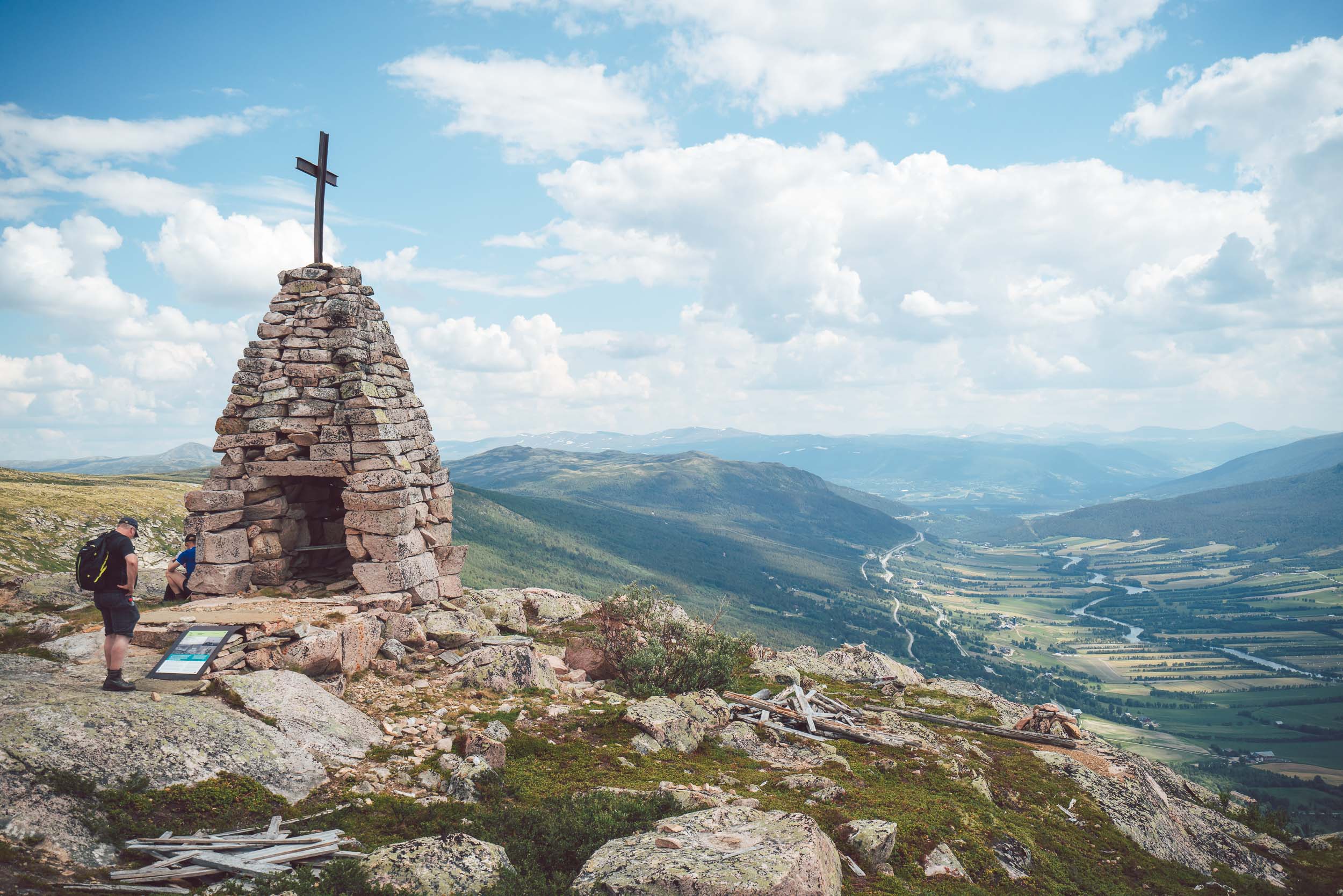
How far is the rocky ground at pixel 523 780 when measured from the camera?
8109 mm

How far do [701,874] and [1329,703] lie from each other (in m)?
239

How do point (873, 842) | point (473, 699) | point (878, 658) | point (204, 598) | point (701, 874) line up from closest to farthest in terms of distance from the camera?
point (701, 874)
point (873, 842)
point (473, 699)
point (204, 598)
point (878, 658)

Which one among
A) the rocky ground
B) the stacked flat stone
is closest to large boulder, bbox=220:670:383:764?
the rocky ground

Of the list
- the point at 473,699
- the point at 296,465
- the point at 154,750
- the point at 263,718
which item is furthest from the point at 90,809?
the point at 296,465

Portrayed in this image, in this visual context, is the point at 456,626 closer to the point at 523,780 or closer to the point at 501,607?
the point at 501,607

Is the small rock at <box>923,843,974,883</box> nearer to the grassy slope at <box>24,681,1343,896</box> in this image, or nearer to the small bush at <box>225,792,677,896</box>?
the grassy slope at <box>24,681,1343,896</box>

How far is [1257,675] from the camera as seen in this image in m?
193

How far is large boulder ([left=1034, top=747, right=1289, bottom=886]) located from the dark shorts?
20777 mm

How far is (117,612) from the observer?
38.5ft

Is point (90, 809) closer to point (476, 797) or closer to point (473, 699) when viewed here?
point (476, 797)

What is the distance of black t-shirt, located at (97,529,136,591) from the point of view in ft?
39.1

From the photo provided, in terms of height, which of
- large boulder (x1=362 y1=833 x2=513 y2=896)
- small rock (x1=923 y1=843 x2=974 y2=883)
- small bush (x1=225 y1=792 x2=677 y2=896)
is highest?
large boulder (x1=362 y1=833 x2=513 y2=896)

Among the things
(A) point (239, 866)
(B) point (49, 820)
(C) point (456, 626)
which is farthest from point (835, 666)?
(B) point (49, 820)

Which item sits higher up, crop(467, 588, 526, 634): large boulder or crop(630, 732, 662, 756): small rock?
crop(467, 588, 526, 634): large boulder
